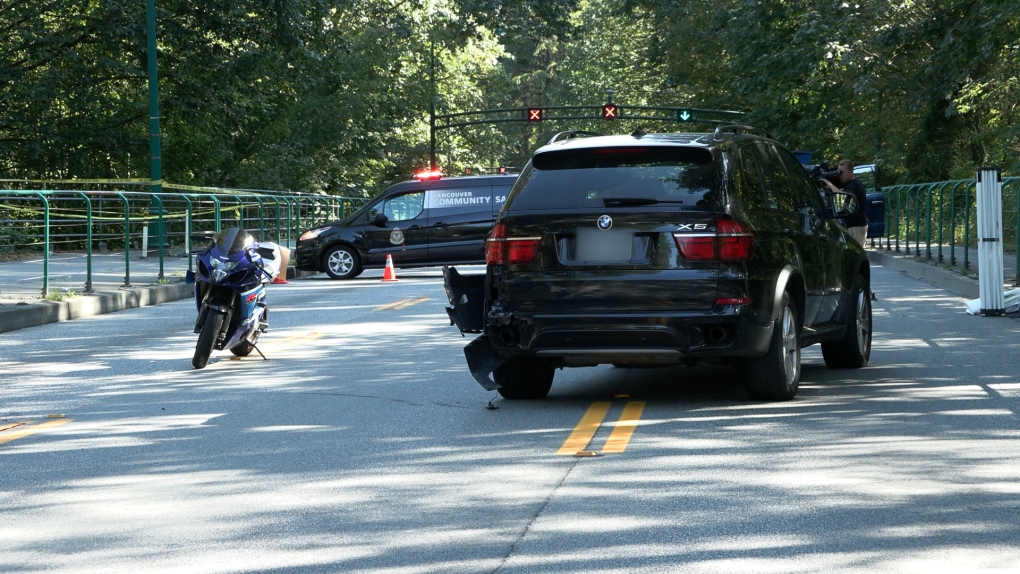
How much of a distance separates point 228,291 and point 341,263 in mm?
15708

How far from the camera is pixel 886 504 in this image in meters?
6.24

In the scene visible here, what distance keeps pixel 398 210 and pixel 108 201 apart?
17.3ft

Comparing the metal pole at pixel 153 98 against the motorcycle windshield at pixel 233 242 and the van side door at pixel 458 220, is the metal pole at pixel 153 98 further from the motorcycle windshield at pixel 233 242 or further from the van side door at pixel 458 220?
the motorcycle windshield at pixel 233 242

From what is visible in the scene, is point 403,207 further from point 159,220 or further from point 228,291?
point 228,291

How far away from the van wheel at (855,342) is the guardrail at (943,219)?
6607 millimetres

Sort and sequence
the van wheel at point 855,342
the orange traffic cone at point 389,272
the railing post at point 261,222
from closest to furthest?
the van wheel at point 855,342 < the orange traffic cone at point 389,272 < the railing post at point 261,222

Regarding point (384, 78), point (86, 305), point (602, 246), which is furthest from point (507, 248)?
point (384, 78)

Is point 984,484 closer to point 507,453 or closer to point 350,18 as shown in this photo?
point 507,453

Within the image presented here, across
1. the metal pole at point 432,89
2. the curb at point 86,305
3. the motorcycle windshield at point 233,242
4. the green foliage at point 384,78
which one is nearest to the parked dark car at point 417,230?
the curb at point 86,305

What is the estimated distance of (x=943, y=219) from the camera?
24203 mm

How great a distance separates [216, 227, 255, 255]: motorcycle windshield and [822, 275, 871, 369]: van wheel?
181 inches

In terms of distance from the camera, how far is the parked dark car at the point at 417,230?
27.5 meters

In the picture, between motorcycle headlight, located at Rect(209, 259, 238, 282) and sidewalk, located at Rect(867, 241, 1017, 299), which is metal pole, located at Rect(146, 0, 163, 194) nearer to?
sidewalk, located at Rect(867, 241, 1017, 299)

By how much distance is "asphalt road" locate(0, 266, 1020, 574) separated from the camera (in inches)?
218
